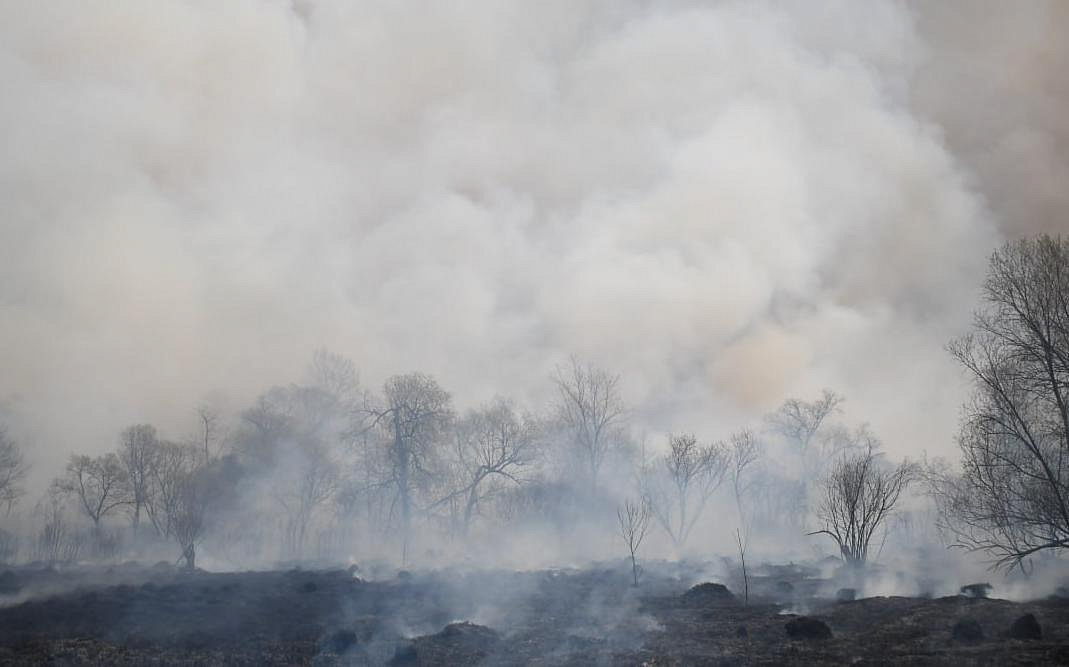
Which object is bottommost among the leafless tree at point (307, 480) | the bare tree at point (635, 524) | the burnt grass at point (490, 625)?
the burnt grass at point (490, 625)

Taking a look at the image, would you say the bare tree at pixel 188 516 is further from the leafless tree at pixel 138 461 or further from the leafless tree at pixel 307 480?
the leafless tree at pixel 138 461

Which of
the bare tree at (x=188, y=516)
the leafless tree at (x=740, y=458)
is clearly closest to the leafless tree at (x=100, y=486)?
the bare tree at (x=188, y=516)

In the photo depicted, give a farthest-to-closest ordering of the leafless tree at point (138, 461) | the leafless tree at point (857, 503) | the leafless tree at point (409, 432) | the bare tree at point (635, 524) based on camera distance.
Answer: the leafless tree at point (138, 461) < the leafless tree at point (409, 432) < the bare tree at point (635, 524) < the leafless tree at point (857, 503)

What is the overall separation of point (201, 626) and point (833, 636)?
22424 mm

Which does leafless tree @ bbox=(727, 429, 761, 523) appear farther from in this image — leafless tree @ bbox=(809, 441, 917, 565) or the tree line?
leafless tree @ bbox=(809, 441, 917, 565)

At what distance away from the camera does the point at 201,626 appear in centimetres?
2334

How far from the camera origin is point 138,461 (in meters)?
65.3

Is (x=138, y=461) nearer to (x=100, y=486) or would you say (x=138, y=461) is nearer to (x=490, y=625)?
(x=100, y=486)

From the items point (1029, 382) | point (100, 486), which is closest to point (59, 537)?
point (100, 486)

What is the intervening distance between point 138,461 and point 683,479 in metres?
55.6

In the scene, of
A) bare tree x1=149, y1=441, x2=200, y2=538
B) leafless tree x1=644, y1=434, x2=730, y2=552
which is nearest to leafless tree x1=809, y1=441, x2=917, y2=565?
leafless tree x1=644, y1=434, x2=730, y2=552

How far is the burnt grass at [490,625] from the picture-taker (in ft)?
60.7

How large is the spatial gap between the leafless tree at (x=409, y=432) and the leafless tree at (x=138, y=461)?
2669cm

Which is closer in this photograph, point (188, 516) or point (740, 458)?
point (188, 516)
